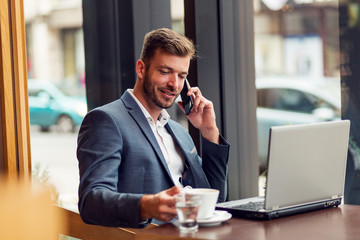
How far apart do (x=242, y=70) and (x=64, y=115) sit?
1138 millimetres

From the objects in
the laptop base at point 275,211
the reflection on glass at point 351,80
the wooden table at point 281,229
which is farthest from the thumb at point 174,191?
the reflection on glass at point 351,80

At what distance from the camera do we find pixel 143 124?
7.43 ft

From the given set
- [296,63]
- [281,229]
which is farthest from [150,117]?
[296,63]

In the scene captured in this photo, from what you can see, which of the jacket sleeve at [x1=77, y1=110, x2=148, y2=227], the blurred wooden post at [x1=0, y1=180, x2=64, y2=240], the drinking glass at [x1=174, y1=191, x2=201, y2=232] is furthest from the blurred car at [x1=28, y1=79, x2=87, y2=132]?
the drinking glass at [x1=174, y1=191, x2=201, y2=232]

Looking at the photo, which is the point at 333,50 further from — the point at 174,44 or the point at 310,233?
the point at 310,233

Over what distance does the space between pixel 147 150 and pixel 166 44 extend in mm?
445

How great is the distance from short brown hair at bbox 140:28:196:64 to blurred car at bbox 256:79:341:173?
0.82 metres

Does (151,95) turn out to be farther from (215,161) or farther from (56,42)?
(56,42)

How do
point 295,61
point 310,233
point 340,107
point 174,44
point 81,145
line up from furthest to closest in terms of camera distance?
point 295,61
point 340,107
point 174,44
point 81,145
point 310,233

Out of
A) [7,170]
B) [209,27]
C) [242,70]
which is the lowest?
[7,170]

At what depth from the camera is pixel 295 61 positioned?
116 inches

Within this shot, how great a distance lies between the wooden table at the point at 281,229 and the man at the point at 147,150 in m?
0.08

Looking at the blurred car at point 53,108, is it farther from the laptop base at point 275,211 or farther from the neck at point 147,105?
the laptop base at point 275,211

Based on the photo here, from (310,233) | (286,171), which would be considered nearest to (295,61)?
(286,171)
